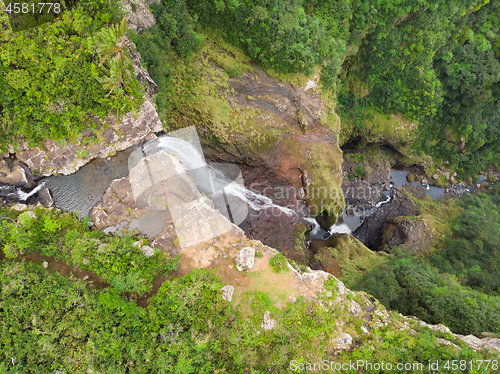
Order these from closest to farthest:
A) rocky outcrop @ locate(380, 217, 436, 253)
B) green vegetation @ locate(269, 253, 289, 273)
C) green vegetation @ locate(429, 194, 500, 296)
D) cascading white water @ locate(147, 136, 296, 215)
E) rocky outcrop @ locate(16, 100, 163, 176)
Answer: green vegetation @ locate(269, 253, 289, 273) < rocky outcrop @ locate(16, 100, 163, 176) < cascading white water @ locate(147, 136, 296, 215) < green vegetation @ locate(429, 194, 500, 296) < rocky outcrop @ locate(380, 217, 436, 253)

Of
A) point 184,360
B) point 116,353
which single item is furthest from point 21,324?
point 184,360

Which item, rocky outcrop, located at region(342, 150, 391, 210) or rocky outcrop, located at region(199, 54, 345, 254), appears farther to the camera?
rocky outcrop, located at region(342, 150, 391, 210)

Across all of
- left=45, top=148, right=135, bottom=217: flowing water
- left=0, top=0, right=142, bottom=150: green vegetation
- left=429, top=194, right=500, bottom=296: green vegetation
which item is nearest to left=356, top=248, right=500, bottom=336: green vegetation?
left=429, top=194, right=500, bottom=296: green vegetation

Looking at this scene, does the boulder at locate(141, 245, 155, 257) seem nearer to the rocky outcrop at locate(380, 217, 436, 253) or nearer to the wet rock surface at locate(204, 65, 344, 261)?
the wet rock surface at locate(204, 65, 344, 261)

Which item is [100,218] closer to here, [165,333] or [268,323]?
[165,333]

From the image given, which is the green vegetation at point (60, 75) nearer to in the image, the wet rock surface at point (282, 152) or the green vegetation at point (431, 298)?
the wet rock surface at point (282, 152)

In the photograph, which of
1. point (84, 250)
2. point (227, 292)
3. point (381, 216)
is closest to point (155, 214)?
point (84, 250)
